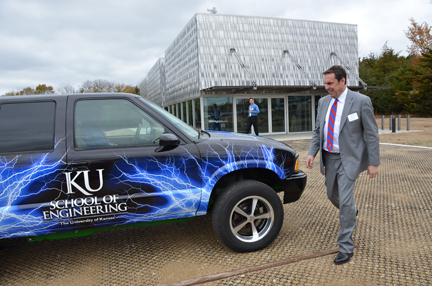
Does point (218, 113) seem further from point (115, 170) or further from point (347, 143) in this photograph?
point (115, 170)

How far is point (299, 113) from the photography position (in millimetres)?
19156

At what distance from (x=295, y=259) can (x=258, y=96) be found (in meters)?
15.4

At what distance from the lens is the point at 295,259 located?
3027mm

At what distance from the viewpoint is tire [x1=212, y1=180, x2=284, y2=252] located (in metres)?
3.03

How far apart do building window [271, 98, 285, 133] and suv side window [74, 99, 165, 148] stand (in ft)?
52.3

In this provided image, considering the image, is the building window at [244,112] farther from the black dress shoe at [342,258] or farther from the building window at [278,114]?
the black dress shoe at [342,258]

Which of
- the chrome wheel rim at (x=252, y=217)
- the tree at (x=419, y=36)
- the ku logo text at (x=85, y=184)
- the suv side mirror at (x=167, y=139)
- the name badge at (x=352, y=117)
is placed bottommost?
the chrome wheel rim at (x=252, y=217)

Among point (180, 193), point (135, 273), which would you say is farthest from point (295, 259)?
point (135, 273)

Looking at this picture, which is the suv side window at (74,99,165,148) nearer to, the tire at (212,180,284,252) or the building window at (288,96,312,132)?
the tire at (212,180,284,252)

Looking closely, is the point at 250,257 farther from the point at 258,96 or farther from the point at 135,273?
the point at 258,96

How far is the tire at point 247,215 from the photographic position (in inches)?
119

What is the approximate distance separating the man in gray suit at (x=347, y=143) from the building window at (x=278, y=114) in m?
15.5

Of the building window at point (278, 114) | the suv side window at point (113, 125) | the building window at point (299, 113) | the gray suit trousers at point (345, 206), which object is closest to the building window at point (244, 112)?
the building window at point (278, 114)

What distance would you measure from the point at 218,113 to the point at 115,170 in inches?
560
